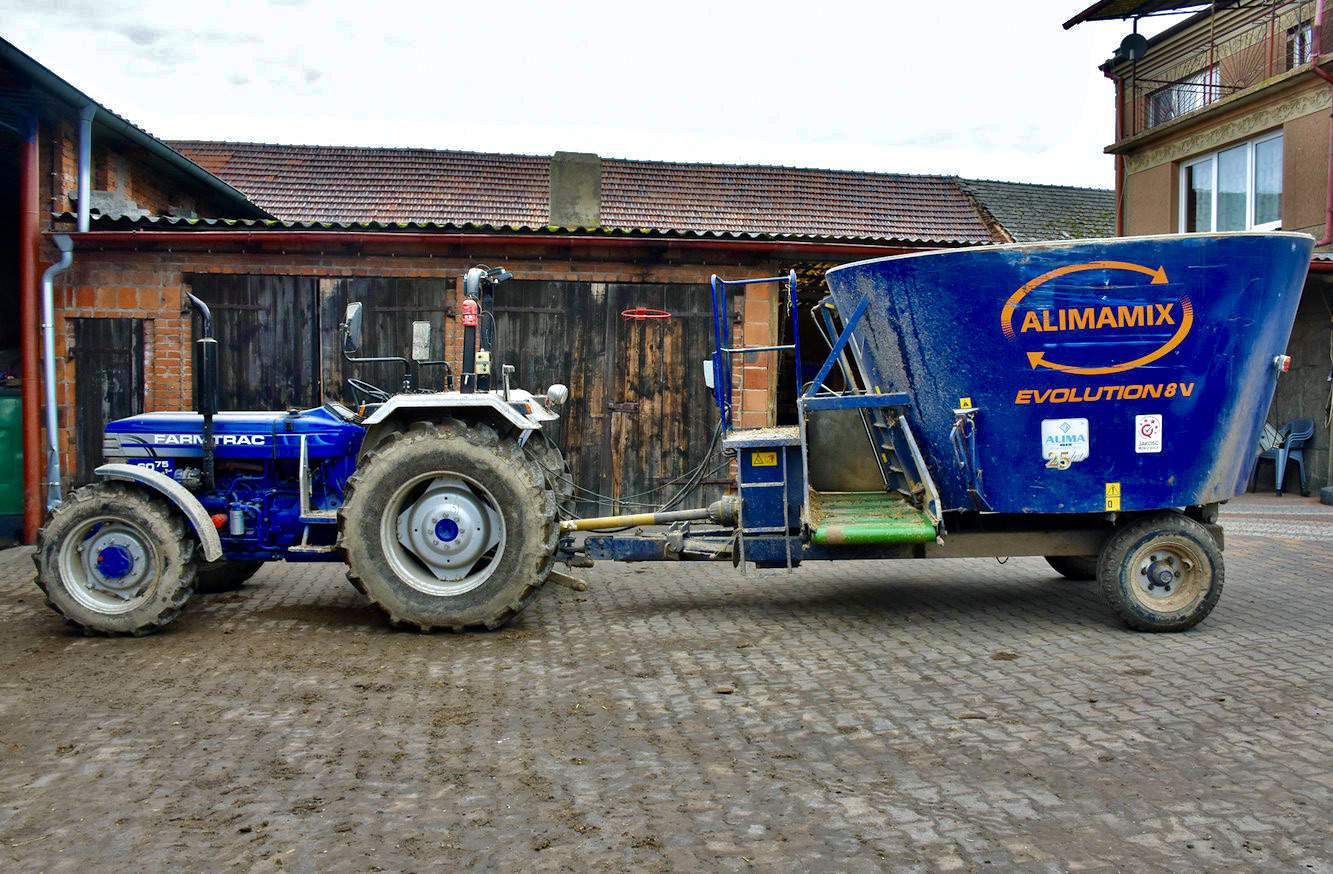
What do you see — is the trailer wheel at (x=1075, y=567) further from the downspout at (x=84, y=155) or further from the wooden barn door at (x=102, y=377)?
the downspout at (x=84, y=155)

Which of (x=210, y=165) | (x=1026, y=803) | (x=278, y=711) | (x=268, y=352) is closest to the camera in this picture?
(x=1026, y=803)

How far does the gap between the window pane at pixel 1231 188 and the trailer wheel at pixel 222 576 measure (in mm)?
17234

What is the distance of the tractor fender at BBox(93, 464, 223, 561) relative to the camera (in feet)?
19.3

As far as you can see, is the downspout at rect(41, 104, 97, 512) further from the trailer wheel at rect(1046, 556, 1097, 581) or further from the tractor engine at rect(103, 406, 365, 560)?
the trailer wheel at rect(1046, 556, 1097, 581)

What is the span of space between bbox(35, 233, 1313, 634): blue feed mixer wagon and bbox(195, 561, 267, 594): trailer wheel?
41.6 inches

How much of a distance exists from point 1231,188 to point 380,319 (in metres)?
15.7

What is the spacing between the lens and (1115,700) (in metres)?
4.76

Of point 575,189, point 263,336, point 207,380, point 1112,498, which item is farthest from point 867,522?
point 575,189

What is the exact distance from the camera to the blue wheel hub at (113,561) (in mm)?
5879

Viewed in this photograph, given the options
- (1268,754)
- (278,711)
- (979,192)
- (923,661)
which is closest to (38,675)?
(278,711)

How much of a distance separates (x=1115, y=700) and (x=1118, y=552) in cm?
153

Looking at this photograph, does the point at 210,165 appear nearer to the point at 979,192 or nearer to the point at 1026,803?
the point at 979,192

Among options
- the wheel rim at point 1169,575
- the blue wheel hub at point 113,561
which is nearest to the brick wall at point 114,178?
the blue wheel hub at point 113,561

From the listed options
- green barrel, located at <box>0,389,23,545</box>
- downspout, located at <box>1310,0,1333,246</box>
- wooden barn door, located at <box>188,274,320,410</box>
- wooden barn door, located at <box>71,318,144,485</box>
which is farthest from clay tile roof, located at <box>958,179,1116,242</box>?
green barrel, located at <box>0,389,23,545</box>
